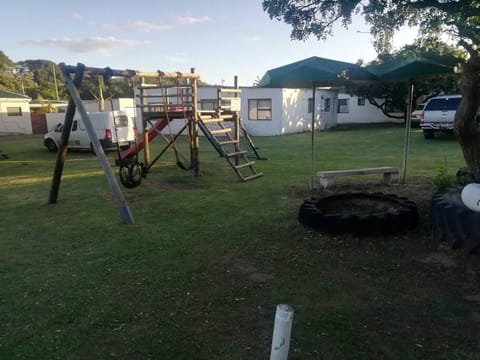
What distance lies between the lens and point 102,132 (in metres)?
15.4

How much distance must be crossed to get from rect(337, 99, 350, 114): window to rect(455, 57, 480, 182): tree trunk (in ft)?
88.0

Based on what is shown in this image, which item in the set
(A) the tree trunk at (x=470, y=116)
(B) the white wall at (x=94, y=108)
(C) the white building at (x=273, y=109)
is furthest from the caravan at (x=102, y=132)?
(A) the tree trunk at (x=470, y=116)

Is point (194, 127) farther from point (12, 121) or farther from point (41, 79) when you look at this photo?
point (41, 79)

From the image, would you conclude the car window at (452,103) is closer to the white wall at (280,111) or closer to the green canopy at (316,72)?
the white wall at (280,111)

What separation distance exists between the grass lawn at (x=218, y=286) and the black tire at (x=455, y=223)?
5.4 inches

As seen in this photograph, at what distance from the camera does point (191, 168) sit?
32.2 feet

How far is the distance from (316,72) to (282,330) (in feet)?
16.9

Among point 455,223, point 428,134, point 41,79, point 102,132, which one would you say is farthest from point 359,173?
point 41,79

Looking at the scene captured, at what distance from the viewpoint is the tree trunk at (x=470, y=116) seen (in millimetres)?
4793

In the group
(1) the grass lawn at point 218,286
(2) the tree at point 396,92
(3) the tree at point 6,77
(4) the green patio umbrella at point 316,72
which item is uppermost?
(3) the tree at point 6,77

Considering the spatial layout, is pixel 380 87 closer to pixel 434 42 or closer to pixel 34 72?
pixel 434 42

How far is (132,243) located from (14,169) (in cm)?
926

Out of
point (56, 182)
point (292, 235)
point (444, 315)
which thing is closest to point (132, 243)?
point (292, 235)

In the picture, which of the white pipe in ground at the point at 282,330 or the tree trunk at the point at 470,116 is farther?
the tree trunk at the point at 470,116
